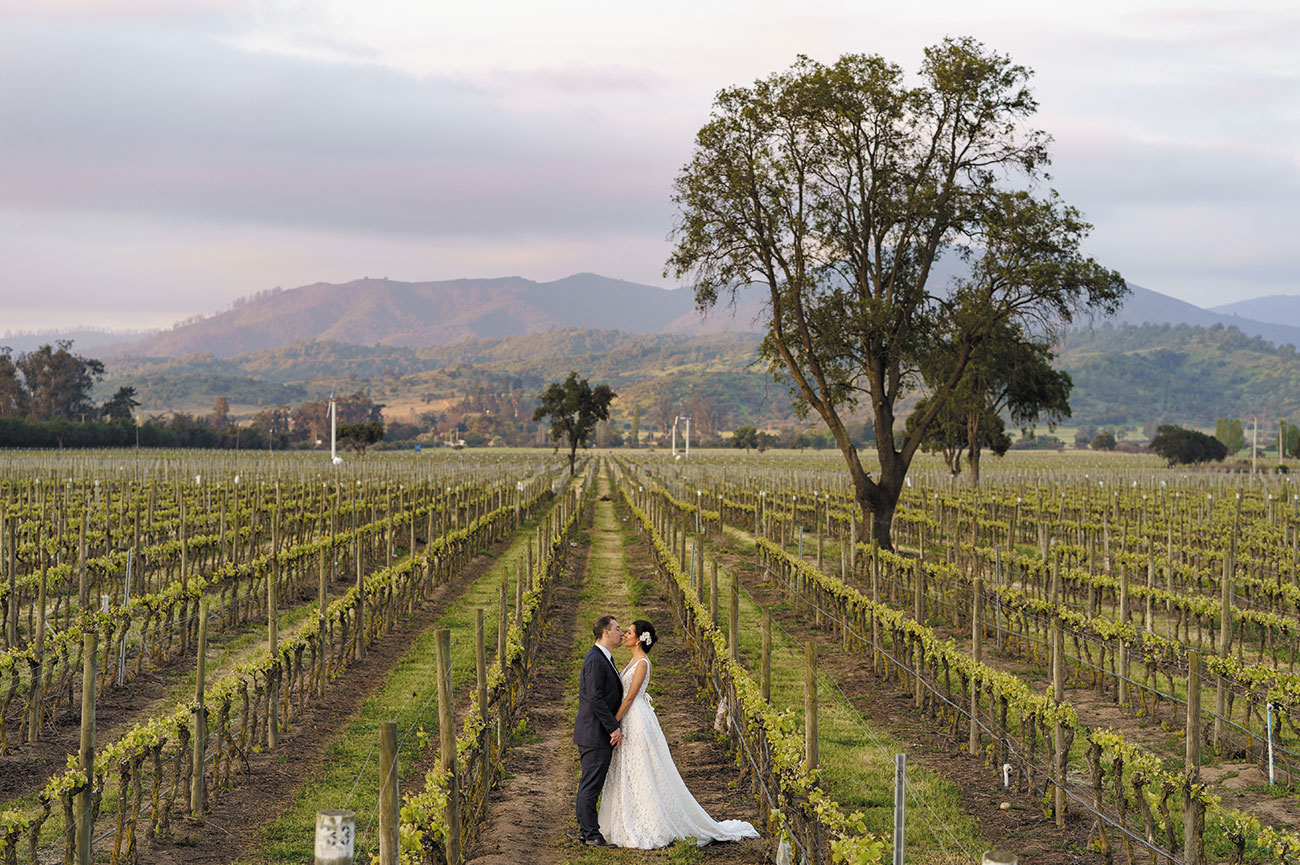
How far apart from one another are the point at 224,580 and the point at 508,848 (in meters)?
10.5

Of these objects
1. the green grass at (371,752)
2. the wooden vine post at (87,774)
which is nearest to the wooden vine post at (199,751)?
the green grass at (371,752)

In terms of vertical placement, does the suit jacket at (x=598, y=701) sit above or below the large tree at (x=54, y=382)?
below

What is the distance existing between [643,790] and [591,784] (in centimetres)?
41

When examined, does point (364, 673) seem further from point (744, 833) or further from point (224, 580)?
point (744, 833)

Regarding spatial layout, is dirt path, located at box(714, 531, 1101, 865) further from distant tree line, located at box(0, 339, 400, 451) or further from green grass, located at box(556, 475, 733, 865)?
distant tree line, located at box(0, 339, 400, 451)

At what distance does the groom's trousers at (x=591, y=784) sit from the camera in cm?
803

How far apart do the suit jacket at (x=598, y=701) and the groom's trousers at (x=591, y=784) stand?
0.23 ft

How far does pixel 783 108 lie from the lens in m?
24.4

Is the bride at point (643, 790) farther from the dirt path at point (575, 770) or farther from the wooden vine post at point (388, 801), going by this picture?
the wooden vine post at point (388, 801)

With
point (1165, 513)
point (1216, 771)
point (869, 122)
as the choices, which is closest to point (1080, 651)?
point (1216, 771)

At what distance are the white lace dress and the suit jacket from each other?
0.12m

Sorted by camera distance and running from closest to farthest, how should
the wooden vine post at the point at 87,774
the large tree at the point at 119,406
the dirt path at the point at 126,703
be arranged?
the wooden vine post at the point at 87,774 < the dirt path at the point at 126,703 < the large tree at the point at 119,406

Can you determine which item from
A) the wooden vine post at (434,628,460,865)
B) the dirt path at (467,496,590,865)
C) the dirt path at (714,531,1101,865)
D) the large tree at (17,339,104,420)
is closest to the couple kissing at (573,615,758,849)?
the dirt path at (467,496,590,865)

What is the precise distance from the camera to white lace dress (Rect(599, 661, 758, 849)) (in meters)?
7.89
